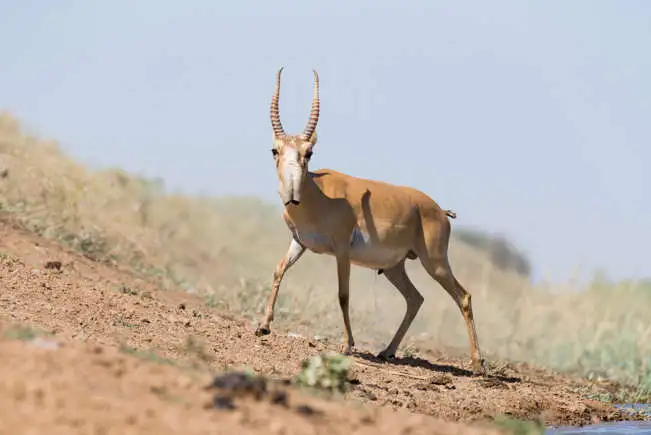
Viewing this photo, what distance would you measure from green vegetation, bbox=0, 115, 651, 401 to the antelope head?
428 cm

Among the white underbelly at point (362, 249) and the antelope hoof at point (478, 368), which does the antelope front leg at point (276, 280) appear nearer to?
the white underbelly at point (362, 249)

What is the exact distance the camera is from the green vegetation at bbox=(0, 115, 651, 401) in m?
20.4

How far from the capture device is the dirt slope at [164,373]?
7266mm

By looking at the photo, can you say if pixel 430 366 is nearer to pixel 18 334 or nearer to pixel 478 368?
pixel 478 368

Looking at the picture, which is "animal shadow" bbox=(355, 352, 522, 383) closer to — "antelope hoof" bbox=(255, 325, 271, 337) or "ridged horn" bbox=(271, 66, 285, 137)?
"antelope hoof" bbox=(255, 325, 271, 337)

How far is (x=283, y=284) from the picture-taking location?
22.5 metres

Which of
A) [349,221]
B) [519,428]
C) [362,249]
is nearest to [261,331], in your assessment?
[362,249]

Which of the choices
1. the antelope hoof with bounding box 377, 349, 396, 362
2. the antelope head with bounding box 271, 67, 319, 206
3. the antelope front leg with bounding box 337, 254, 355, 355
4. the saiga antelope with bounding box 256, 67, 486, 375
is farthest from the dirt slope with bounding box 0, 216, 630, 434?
the antelope head with bounding box 271, 67, 319, 206

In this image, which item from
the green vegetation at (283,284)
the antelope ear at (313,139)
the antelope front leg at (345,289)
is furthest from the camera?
the green vegetation at (283,284)

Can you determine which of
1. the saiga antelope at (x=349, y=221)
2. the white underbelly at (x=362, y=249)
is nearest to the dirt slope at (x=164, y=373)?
the saiga antelope at (x=349, y=221)

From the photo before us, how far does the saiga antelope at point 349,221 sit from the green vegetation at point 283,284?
2792mm

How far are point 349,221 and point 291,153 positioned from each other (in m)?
1.24

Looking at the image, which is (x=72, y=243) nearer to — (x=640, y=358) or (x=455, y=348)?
(x=455, y=348)

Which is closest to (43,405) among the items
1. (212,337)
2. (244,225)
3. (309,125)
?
(212,337)
